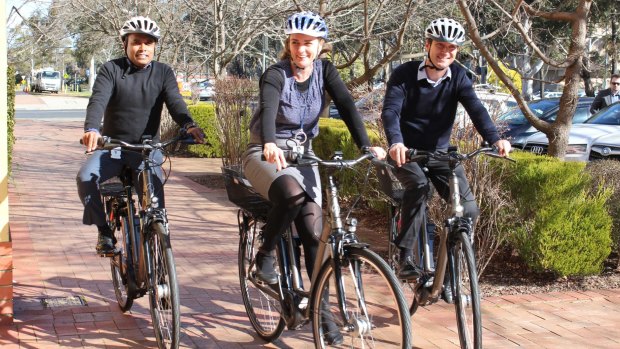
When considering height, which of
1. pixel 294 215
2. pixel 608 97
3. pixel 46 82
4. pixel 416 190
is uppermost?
pixel 608 97

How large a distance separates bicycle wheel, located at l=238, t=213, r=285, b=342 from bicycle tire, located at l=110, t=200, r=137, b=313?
2.33 ft

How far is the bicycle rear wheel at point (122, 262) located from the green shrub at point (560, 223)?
3.09m

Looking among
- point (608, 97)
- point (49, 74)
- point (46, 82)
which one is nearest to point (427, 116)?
point (608, 97)

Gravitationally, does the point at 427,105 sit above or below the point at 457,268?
above

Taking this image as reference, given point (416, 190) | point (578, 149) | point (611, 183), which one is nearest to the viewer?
point (416, 190)

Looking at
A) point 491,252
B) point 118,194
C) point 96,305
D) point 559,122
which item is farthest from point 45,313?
point 559,122

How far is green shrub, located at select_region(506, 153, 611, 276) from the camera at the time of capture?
6.61 metres

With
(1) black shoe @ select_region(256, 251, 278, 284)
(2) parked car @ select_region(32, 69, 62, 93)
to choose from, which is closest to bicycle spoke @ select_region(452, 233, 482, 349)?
(1) black shoe @ select_region(256, 251, 278, 284)

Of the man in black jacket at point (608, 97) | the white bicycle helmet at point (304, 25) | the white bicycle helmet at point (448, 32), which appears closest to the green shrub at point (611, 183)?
the white bicycle helmet at point (448, 32)

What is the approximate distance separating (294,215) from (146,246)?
3.05ft

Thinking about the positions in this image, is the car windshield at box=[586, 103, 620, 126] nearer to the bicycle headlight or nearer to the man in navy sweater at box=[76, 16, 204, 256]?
the bicycle headlight

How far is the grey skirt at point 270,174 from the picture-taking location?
4688 millimetres

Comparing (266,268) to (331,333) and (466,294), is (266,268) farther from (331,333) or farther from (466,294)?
(466,294)

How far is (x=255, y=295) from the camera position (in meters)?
5.64
